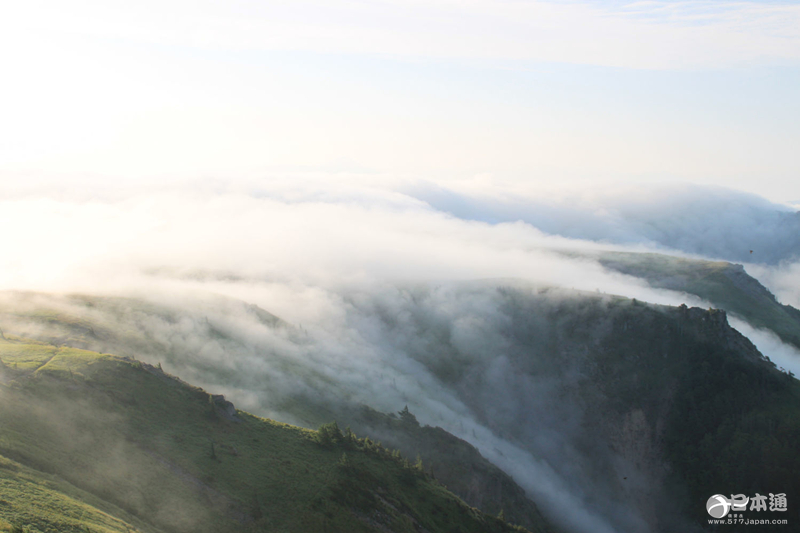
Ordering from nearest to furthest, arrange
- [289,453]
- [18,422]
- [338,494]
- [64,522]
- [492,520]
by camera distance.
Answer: [64,522] < [18,422] < [338,494] < [289,453] < [492,520]

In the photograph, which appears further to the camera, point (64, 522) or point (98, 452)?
point (98, 452)

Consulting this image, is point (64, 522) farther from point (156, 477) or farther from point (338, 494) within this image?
point (338, 494)

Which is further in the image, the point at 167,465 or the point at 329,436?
the point at 329,436

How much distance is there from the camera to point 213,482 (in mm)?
115750

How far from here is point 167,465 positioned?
115000mm

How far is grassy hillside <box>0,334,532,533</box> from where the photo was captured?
93.6m

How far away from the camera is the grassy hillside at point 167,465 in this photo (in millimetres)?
93562

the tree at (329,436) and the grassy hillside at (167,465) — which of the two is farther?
the tree at (329,436)

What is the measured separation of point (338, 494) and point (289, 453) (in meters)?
20.5

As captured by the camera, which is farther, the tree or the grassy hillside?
the tree

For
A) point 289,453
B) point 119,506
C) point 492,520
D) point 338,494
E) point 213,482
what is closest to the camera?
point 119,506

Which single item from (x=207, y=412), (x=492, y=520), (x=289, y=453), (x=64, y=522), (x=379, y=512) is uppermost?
(x=64, y=522)

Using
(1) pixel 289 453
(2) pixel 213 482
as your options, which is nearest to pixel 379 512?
(1) pixel 289 453

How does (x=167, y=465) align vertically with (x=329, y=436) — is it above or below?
above
